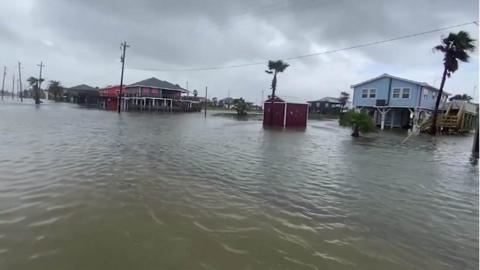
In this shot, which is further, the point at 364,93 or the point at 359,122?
the point at 364,93

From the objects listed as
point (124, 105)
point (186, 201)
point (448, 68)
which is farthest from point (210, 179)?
point (124, 105)

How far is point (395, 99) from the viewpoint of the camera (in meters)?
38.2

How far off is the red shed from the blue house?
952cm

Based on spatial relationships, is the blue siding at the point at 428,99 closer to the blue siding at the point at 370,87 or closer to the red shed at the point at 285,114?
the blue siding at the point at 370,87

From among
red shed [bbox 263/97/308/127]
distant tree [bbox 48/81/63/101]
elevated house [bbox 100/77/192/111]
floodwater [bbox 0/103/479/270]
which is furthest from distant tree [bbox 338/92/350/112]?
distant tree [bbox 48/81/63/101]

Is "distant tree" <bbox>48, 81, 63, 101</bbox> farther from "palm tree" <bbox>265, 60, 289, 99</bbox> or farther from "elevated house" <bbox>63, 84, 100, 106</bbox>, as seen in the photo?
"palm tree" <bbox>265, 60, 289, 99</bbox>

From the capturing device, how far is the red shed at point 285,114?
118 ft

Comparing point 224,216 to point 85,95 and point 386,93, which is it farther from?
point 85,95

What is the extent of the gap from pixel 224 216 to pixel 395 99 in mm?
38097

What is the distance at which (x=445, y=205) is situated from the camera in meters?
6.87

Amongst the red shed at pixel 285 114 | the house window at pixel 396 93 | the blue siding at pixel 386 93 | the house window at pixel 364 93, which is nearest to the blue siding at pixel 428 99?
the blue siding at pixel 386 93

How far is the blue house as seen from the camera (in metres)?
36.7

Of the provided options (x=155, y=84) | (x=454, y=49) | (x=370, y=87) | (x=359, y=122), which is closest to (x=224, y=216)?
(x=359, y=122)

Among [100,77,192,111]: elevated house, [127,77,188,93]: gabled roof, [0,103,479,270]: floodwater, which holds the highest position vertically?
[127,77,188,93]: gabled roof
